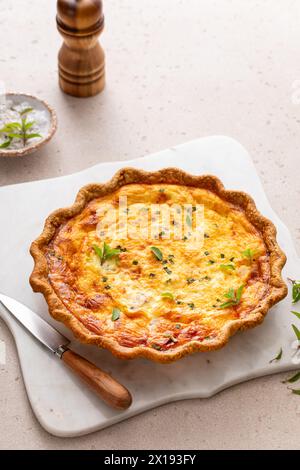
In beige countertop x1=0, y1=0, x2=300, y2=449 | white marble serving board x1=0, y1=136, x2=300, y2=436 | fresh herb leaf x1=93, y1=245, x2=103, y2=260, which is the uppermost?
beige countertop x1=0, y1=0, x2=300, y2=449

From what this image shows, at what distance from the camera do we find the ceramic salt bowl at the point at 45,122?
407cm

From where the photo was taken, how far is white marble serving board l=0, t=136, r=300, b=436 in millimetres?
3035

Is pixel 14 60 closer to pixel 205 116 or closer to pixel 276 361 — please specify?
pixel 205 116

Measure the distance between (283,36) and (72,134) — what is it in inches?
71.4

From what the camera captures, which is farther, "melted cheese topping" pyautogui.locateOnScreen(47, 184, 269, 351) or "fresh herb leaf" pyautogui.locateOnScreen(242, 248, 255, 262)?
"fresh herb leaf" pyautogui.locateOnScreen(242, 248, 255, 262)

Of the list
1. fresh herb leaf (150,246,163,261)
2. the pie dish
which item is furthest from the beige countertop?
fresh herb leaf (150,246,163,261)

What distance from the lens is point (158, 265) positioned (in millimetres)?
3424

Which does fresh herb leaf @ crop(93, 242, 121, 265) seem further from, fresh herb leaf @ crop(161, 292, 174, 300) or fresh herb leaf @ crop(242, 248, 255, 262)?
fresh herb leaf @ crop(242, 248, 255, 262)

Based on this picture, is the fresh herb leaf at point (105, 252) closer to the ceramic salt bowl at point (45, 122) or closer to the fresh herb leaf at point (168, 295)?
the fresh herb leaf at point (168, 295)

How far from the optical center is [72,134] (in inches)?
175

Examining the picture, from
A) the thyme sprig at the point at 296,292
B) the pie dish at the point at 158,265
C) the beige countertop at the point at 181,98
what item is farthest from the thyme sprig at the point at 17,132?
the thyme sprig at the point at 296,292

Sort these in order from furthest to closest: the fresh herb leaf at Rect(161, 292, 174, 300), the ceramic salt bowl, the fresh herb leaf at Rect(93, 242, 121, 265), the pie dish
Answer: the ceramic salt bowl → the fresh herb leaf at Rect(93, 242, 121, 265) → the fresh herb leaf at Rect(161, 292, 174, 300) → the pie dish

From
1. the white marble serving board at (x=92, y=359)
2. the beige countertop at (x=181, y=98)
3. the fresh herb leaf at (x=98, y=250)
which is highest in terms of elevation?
the beige countertop at (x=181, y=98)

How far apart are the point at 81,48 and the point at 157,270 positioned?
1.59 metres
